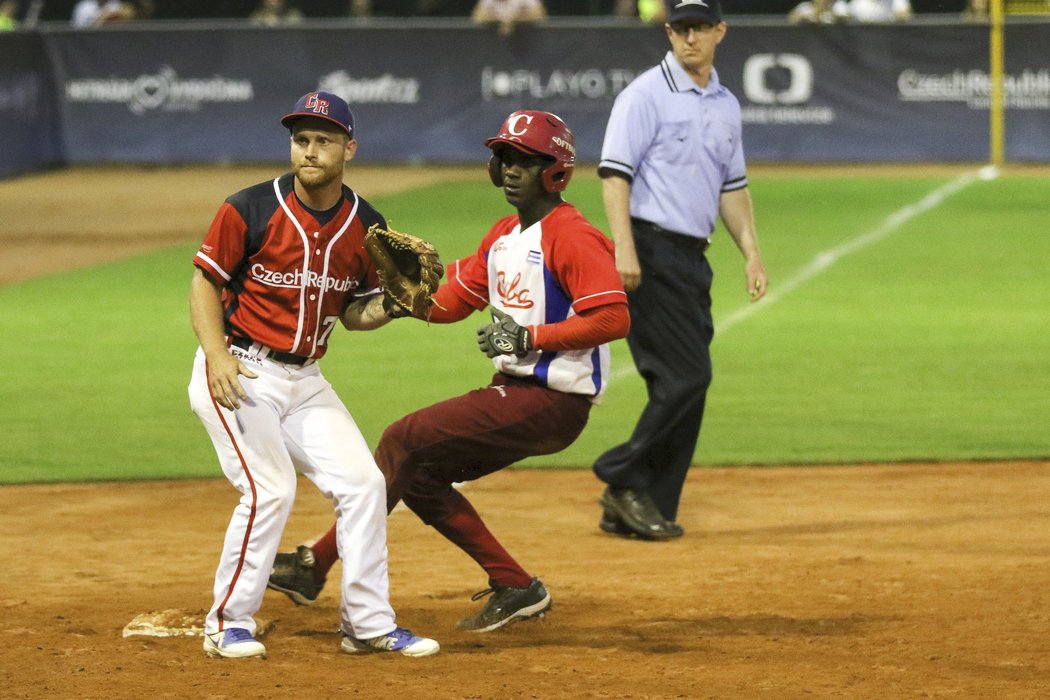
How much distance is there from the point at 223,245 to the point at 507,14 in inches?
763

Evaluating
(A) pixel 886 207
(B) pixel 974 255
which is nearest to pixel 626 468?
(B) pixel 974 255

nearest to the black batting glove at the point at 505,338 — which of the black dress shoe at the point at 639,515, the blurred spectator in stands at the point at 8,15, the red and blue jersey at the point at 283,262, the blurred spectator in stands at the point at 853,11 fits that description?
the red and blue jersey at the point at 283,262

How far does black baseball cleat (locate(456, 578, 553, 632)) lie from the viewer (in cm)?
647

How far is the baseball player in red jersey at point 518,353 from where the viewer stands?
6.20m

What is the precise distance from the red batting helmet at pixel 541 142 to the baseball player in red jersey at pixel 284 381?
21.1 inches

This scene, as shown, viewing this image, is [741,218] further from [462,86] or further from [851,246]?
[462,86]

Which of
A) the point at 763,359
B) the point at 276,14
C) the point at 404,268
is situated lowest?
the point at 763,359

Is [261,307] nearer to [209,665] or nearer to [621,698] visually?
[209,665]

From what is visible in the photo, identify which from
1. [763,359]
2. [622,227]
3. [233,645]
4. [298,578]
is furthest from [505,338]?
[763,359]

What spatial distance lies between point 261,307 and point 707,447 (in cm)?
428

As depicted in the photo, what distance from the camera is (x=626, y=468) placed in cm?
787

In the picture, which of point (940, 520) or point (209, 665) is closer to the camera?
point (209, 665)

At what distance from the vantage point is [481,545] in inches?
257

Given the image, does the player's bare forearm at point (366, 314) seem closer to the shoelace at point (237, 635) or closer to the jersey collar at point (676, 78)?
the shoelace at point (237, 635)
